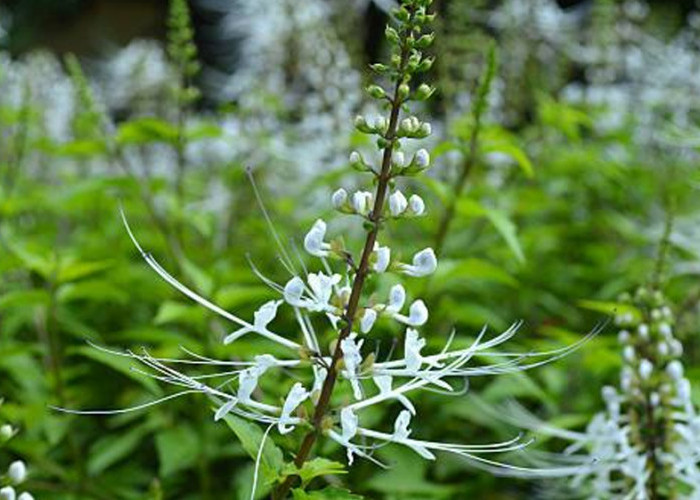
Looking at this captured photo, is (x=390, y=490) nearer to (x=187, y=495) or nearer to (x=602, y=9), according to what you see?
(x=187, y=495)

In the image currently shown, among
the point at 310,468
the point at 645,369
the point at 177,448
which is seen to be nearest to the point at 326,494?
the point at 310,468

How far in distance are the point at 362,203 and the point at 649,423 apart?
88 cm

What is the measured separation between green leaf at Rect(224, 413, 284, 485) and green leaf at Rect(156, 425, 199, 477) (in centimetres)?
83

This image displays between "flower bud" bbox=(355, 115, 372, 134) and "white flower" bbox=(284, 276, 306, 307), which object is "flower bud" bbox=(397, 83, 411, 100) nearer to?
"flower bud" bbox=(355, 115, 372, 134)

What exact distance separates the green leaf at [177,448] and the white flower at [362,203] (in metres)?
1.05

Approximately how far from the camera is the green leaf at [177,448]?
7.78ft

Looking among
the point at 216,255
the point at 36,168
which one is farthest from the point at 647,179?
the point at 36,168

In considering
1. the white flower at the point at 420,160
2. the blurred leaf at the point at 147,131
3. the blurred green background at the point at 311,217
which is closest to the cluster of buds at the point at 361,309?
the white flower at the point at 420,160

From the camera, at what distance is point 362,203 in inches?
59.3

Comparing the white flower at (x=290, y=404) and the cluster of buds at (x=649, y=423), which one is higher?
the white flower at (x=290, y=404)

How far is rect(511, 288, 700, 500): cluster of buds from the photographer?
2025 mm

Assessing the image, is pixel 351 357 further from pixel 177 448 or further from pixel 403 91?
pixel 177 448

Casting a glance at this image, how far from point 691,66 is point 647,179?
511mm

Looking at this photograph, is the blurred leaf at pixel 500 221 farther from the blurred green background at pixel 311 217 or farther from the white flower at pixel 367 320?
the white flower at pixel 367 320
